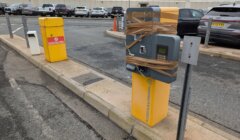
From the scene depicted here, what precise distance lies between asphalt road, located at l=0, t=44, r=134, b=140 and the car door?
764cm

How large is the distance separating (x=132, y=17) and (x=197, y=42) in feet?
3.12

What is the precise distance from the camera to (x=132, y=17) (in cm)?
258

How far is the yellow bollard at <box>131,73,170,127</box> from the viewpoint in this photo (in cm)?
270

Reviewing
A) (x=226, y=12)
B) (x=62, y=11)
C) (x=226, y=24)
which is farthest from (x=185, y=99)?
(x=62, y=11)

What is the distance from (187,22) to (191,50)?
354 inches

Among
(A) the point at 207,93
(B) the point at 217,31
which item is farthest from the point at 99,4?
(A) the point at 207,93

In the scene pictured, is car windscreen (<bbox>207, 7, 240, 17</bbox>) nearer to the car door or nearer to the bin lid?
the car door

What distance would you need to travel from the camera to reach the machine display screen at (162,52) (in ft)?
7.63

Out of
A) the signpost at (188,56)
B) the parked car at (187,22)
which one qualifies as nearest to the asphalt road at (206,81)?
the signpost at (188,56)

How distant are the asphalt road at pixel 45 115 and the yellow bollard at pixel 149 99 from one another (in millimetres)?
409

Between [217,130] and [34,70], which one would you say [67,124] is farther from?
[34,70]

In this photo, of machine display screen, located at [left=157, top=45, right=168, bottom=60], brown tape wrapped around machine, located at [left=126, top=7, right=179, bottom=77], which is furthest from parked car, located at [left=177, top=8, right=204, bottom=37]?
machine display screen, located at [left=157, top=45, right=168, bottom=60]

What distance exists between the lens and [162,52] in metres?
2.36

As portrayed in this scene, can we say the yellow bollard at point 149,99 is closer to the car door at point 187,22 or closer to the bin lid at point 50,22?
the bin lid at point 50,22
